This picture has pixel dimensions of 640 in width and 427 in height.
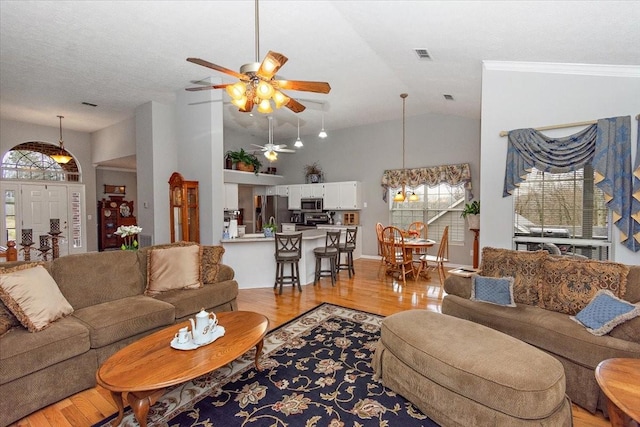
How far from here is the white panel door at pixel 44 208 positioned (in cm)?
706

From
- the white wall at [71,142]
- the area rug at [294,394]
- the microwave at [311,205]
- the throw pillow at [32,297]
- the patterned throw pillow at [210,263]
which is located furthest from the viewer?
the microwave at [311,205]

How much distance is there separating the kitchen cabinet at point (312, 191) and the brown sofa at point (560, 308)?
5.42m

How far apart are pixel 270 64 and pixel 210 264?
2.33m

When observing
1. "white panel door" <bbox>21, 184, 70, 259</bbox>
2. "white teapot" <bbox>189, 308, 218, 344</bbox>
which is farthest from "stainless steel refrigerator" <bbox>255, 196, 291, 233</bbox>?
"white teapot" <bbox>189, 308, 218, 344</bbox>

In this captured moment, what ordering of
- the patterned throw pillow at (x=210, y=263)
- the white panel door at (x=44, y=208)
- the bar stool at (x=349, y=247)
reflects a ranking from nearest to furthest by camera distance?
the patterned throw pillow at (x=210, y=263)
the bar stool at (x=349, y=247)
the white panel door at (x=44, y=208)

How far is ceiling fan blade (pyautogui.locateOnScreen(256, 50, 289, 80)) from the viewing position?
86.9 inches

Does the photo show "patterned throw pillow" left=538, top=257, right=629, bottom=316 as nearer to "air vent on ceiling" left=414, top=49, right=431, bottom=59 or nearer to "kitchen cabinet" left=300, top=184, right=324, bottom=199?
"air vent on ceiling" left=414, top=49, right=431, bottom=59

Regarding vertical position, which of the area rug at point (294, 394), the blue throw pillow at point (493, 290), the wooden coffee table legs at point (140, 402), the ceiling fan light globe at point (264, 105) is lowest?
the area rug at point (294, 394)

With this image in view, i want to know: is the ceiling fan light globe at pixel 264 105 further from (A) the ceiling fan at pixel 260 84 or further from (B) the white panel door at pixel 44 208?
(B) the white panel door at pixel 44 208

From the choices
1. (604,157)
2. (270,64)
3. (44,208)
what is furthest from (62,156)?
(604,157)

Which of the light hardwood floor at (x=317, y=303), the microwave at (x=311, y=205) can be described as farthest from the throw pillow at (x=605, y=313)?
the microwave at (x=311, y=205)

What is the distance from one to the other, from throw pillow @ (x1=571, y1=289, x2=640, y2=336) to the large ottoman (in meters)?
0.65

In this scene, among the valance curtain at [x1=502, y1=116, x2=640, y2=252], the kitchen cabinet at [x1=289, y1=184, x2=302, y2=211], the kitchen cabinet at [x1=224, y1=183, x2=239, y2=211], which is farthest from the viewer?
the kitchen cabinet at [x1=289, y1=184, x2=302, y2=211]

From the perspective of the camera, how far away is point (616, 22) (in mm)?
2348
